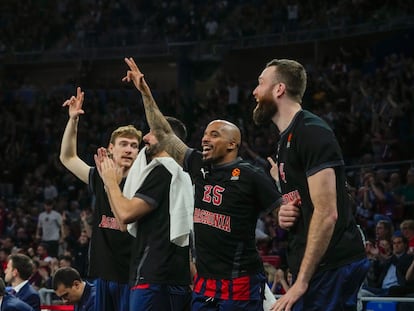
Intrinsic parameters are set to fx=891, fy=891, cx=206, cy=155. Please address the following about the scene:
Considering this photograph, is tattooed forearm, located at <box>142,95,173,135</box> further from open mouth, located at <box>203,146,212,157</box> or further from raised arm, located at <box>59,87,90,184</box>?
raised arm, located at <box>59,87,90,184</box>

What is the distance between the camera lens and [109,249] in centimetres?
658

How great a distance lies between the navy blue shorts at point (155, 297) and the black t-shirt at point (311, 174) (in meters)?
1.63

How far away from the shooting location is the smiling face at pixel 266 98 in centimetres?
463

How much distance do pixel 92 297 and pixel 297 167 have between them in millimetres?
4102

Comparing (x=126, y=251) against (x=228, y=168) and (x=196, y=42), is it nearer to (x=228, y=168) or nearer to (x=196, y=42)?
(x=228, y=168)

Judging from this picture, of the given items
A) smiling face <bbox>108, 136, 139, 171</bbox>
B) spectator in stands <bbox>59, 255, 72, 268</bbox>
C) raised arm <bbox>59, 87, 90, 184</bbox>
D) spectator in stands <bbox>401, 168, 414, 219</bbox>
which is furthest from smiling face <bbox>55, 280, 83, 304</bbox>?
spectator in stands <bbox>401, 168, 414, 219</bbox>

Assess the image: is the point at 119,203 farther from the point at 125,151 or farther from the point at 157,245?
the point at 125,151

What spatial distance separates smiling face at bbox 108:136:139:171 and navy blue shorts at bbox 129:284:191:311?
1.04 meters

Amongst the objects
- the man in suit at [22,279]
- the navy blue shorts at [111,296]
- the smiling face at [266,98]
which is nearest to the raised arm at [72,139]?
the navy blue shorts at [111,296]

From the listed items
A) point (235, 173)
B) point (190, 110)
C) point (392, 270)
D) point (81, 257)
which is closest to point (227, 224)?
point (235, 173)

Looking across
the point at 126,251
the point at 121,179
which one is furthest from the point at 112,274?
the point at 121,179

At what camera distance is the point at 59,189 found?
20953 millimetres

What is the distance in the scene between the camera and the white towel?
5980mm

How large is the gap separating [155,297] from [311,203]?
74.9 inches
